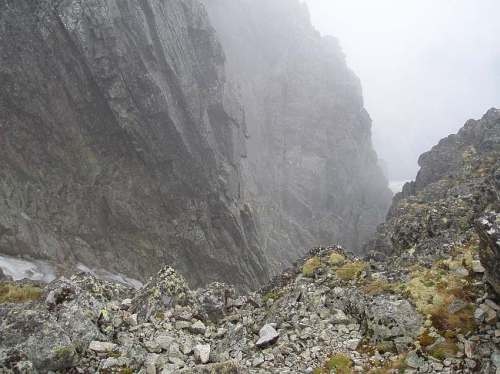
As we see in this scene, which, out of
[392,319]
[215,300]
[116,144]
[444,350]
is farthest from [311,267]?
[116,144]

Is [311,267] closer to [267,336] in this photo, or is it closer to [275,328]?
[275,328]

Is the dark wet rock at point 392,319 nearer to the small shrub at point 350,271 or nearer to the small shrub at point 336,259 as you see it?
the small shrub at point 350,271

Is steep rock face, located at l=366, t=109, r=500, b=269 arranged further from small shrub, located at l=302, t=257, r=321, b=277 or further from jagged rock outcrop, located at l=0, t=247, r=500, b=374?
small shrub, located at l=302, t=257, r=321, b=277

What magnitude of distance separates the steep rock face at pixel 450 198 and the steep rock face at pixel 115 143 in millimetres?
60618

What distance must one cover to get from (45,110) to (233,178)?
58.6m

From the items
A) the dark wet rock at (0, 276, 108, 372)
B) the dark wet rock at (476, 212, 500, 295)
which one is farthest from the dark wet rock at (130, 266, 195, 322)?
the dark wet rock at (476, 212, 500, 295)

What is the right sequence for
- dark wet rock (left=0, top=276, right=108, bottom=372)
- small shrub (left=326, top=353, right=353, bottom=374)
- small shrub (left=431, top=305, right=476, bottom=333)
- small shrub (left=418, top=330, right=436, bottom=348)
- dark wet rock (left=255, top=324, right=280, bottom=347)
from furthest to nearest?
dark wet rock (left=255, top=324, right=280, bottom=347)
small shrub (left=418, top=330, right=436, bottom=348)
small shrub (left=431, top=305, right=476, bottom=333)
small shrub (left=326, top=353, right=353, bottom=374)
dark wet rock (left=0, top=276, right=108, bottom=372)

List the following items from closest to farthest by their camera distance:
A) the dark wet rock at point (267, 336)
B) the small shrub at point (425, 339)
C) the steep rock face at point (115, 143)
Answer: the small shrub at point (425, 339) < the dark wet rock at point (267, 336) < the steep rock face at point (115, 143)

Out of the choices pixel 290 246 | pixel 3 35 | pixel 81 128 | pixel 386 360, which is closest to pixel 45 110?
pixel 81 128

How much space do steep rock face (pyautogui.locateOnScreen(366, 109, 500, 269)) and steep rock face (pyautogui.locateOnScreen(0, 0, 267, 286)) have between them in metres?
60.6

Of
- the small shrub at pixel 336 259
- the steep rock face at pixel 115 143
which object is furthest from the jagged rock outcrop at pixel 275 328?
the steep rock face at pixel 115 143

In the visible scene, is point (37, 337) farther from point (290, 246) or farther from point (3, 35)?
point (290, 246)

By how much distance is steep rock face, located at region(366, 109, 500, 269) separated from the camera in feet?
90.4

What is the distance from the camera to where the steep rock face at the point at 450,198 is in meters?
27.6
